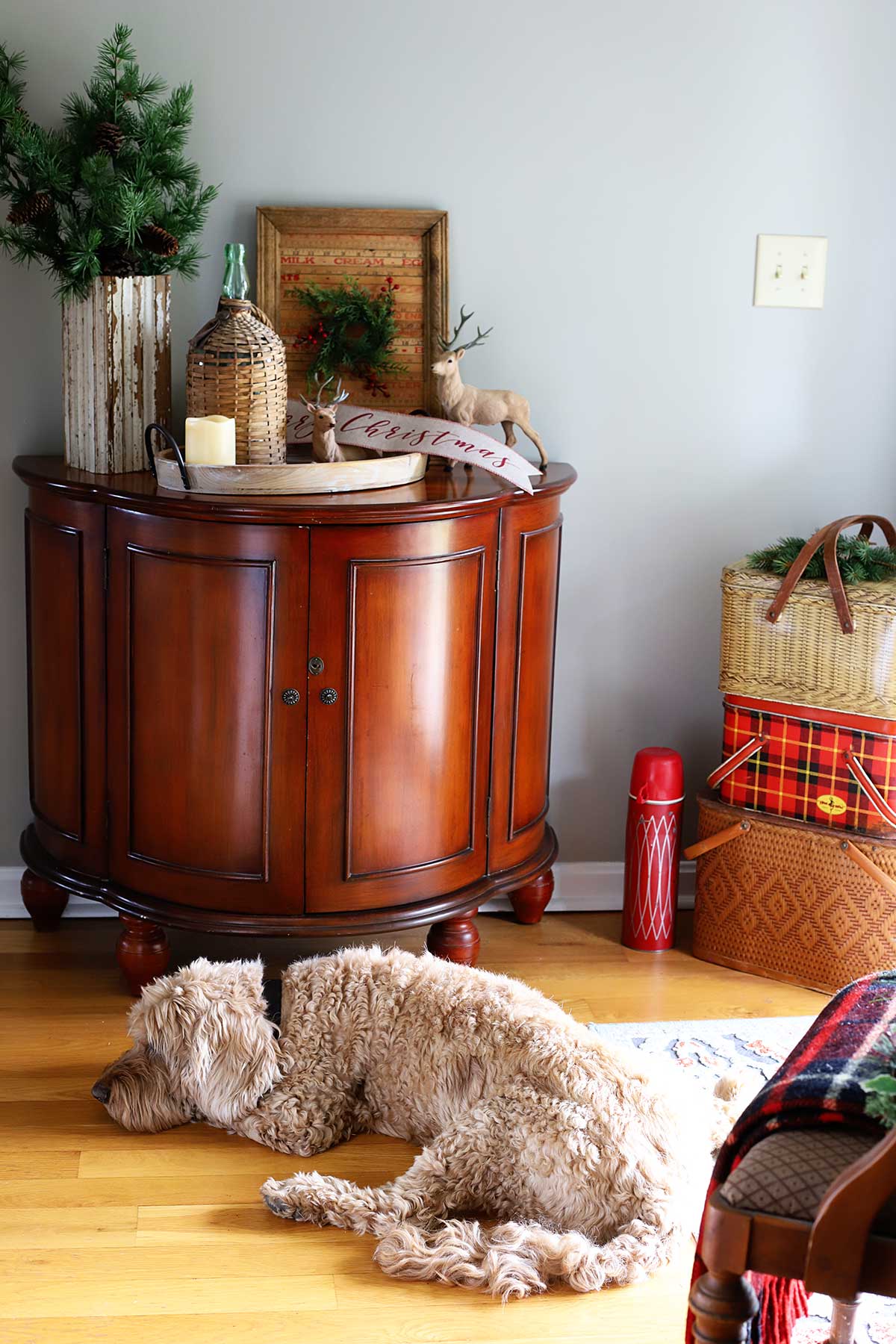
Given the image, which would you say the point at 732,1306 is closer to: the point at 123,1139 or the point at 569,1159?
the point at 569,1159

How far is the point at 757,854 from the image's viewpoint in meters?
2.51

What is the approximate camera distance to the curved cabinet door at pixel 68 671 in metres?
2.25

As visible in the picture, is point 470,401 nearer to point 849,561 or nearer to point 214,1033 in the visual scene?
point 849,561

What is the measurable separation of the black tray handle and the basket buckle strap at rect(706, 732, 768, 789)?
113 centimetres

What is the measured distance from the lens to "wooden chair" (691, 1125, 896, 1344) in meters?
1.01

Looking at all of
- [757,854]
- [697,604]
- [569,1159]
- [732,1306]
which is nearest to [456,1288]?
[569,1159]

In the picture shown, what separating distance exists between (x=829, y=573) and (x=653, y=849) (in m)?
0.63

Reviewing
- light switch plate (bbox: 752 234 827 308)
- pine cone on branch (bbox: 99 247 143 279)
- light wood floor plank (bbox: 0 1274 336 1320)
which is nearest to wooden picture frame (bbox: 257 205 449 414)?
pine cone on branch (bbox: 99 247 143 279)

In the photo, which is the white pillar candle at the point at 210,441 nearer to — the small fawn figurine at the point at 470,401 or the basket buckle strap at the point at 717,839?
the small fawn figurine at the point at 470,401

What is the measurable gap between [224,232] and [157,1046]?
1.45 metres

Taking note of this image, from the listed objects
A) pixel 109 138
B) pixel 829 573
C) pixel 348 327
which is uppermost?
pixel 109 138

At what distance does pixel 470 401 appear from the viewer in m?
2.40

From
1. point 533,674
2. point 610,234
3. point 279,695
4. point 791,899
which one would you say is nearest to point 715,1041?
point 791,899

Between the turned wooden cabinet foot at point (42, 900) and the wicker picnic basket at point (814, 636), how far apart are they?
134cm
